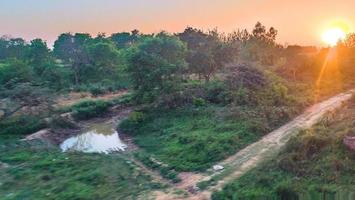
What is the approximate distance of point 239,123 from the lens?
25203mm

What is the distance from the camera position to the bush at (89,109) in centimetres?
3419

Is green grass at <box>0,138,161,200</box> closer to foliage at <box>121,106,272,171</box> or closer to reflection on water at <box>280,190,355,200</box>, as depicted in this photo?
foliage at <box>121,106,272,171</box>

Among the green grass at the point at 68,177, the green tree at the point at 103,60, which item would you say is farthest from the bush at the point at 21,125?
the green tree at the point at 103,60

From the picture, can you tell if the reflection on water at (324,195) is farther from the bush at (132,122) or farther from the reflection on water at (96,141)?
the bush at (132,122)

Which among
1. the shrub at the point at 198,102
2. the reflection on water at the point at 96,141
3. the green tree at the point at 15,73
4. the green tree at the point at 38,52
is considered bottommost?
the reflection on water at the point at 96,141

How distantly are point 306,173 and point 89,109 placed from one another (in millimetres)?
22583

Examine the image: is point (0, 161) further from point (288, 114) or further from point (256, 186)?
point (288, 114)

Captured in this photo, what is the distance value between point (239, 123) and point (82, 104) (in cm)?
1622

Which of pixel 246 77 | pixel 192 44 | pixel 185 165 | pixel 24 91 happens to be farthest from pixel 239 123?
pixel 192 44

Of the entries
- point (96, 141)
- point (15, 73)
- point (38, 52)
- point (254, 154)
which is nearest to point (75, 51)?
point (38, 52)

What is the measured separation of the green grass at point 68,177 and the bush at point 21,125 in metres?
5.94

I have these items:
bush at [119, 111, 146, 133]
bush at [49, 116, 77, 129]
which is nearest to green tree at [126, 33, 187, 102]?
bush at [119, 111, 146, 133]

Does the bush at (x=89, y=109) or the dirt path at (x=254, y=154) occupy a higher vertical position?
the bush at (x=89, y=109)

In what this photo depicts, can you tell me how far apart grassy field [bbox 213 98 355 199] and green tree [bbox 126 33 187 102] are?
16.2 meters
